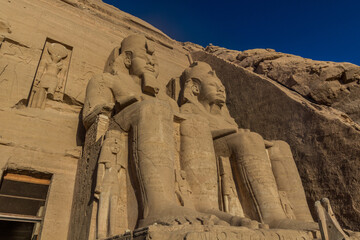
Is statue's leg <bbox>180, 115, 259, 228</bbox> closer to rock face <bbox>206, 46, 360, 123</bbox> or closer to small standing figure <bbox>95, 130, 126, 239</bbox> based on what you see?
small standing figure <bbox>95, 130, 126, 239</bbox>

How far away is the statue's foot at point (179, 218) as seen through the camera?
2.15 meters

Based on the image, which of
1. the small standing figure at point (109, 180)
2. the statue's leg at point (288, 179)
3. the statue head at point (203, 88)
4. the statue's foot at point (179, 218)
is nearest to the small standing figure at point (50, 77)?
the small standing figure at point (109, 180)

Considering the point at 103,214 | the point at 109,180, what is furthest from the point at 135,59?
the point at 103,214

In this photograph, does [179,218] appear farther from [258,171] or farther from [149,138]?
[258,171]

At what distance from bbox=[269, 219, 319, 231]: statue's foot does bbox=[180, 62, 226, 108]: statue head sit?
2087 mm

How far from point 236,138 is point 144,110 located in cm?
127

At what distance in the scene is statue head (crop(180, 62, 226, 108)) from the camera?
4.61 metres

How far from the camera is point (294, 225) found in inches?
108

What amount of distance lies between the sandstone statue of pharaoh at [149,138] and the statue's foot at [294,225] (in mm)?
608

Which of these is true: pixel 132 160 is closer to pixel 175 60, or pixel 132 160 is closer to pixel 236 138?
pixel 236 138

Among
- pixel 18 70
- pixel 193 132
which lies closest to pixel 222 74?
pixel 193 132

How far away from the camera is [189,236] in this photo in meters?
1.78

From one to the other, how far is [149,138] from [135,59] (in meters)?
1.97

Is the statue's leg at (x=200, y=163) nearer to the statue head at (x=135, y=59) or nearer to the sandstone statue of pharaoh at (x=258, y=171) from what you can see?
the sandstone statue of pharaoh at (x=258, y=171)
